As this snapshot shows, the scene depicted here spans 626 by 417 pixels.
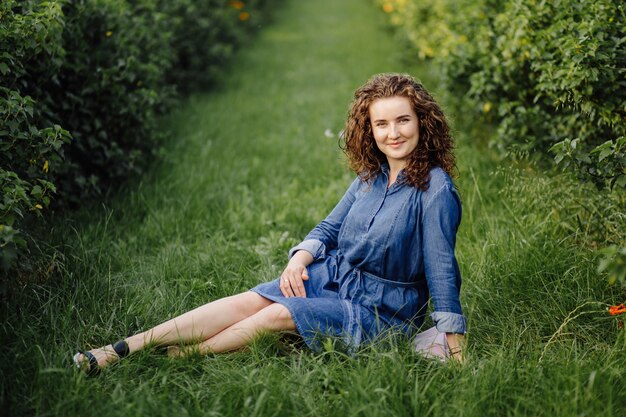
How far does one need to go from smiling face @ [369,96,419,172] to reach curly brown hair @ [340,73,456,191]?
29mm

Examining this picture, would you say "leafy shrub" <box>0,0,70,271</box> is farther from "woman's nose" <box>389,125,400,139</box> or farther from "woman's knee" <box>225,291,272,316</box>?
"woman's nose" <box>389,125,400,139</box>

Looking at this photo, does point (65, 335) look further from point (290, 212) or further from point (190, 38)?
point (190, 38)

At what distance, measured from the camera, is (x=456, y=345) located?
2.47 m

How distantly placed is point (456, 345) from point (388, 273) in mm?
422

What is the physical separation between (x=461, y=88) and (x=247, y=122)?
8.98ft

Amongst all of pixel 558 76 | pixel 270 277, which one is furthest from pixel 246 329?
pixel 558 76

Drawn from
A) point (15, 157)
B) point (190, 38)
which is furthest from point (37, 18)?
point (190, 38)

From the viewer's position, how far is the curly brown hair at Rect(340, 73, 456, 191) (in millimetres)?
2639

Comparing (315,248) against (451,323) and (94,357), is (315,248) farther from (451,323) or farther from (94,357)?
(94,357)

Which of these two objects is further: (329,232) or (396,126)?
(329,232)

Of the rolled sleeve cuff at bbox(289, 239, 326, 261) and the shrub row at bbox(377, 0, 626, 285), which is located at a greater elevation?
the shrub row at bbox(377, 0, 626, 285)

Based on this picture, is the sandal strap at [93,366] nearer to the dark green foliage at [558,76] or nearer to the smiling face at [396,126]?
the smiling face at [396,126]

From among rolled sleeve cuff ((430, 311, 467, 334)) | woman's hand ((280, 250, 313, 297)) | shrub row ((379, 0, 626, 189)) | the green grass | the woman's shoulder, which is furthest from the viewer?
shrub row ((379, 0, 626, 189))

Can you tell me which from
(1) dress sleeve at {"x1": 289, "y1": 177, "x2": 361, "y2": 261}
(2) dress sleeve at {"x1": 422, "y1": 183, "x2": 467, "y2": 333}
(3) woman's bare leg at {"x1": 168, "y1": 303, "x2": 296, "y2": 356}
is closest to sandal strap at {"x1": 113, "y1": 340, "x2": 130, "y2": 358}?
(3) woman's bare leg at {"x1": 168, "y1": 303, "x2": 296, "y2": 356}
